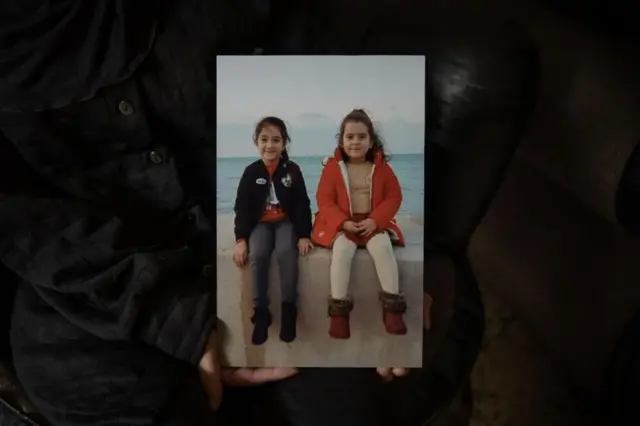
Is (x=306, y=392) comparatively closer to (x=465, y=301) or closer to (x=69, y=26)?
(x=465, y=301)

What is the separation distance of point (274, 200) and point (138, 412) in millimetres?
200

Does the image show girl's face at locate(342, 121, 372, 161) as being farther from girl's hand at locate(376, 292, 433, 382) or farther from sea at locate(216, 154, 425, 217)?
girl's hand at locate(376, 292, 433, 382)

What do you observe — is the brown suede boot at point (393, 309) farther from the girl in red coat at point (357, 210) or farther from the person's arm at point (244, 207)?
the person's arm at point (244, 207)

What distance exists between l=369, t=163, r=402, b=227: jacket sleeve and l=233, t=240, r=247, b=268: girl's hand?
0.11 meters

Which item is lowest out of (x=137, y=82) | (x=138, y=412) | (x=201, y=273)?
(x=138, y=412)

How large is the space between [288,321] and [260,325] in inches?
0.9

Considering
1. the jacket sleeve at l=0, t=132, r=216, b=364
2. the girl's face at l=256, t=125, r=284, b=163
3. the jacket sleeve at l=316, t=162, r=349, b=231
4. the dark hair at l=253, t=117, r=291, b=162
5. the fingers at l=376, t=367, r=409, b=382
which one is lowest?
the fingers at l=376, t=367, r=409, b=382

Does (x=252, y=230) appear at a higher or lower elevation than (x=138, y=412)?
higher

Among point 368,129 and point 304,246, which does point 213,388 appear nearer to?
point 304,246

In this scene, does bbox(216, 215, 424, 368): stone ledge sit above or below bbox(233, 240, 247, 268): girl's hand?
below

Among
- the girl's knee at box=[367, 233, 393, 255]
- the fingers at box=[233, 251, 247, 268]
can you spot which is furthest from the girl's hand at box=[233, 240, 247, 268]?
the girl's knee at box=[367, 233, 393, 255]

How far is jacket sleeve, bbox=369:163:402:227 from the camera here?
648 mm

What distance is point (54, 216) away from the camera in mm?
637

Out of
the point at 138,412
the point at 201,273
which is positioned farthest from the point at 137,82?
the point at 138,412
